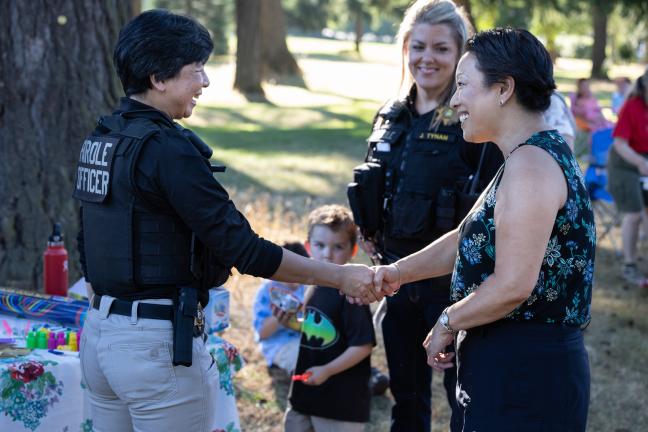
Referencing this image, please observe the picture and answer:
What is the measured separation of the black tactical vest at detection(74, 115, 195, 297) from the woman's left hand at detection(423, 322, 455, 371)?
0.83m

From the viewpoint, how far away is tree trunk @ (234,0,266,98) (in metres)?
24.8

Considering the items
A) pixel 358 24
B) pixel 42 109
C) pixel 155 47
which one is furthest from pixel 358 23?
pixel 155 47

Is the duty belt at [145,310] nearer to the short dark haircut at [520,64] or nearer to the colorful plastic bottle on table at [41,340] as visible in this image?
the colorful plastic bottle on table at [41,340]

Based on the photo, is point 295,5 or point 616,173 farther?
point 295,5

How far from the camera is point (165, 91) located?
2822 mm

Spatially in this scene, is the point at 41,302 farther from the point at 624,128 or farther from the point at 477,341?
the point at 624,128

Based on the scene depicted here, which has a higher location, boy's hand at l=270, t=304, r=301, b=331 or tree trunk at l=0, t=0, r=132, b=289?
tree trunk at l=0, t=0, r=132, b=289

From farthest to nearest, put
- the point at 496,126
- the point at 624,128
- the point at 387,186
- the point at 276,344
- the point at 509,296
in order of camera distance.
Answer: the point at 624,128 < the point at 276,344 < the point at 387,186 < the point at 496,126 < the point at 509,296

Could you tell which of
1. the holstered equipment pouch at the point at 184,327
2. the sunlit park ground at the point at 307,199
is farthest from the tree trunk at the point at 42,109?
the holstered equipment pouch at the point at 184,327

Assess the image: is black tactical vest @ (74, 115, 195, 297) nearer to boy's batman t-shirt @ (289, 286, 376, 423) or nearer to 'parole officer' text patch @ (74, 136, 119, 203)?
'parole officer' text patch @ (74, 136, 119, 203)

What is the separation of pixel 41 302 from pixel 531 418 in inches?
93.9

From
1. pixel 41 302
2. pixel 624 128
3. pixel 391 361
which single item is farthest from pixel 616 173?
pixel 41 302

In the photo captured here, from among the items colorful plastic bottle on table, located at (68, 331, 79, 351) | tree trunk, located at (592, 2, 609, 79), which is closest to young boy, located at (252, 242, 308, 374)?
colorful plastic bottle on table, located at (68, 331, 79, 351)

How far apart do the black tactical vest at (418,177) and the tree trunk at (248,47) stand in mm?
21569
